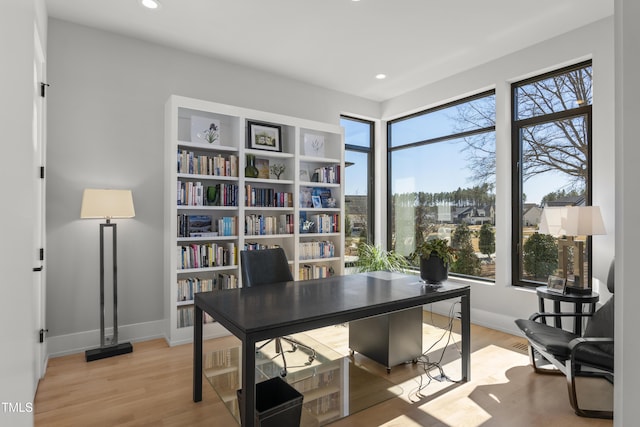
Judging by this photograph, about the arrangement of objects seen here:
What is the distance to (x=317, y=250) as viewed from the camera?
4816 mm

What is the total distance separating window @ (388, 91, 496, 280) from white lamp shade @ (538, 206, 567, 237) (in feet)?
3.03

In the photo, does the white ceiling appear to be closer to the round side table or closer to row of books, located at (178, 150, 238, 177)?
row of books, located at (178, 150, 238, 177)

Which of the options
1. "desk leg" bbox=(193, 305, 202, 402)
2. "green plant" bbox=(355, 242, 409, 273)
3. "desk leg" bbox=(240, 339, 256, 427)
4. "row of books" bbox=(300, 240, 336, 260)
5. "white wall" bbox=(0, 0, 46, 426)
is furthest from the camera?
"green plant" bbox=(355, 242, 409, 273)

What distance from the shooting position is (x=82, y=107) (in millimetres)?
3545

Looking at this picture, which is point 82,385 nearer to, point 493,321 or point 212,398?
point 212,398

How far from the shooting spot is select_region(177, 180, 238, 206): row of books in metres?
3.80

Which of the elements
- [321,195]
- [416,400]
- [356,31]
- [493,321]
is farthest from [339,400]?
[356,31]

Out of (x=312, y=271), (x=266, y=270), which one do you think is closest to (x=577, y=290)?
(x=266, y=270)

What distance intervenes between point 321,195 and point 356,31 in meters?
2.09

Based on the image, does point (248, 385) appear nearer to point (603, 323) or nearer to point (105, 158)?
point (603, 323)

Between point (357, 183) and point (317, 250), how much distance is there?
1569 millimetres

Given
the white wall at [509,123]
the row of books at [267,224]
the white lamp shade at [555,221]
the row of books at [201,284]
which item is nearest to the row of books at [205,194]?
the row of books at [267,224]

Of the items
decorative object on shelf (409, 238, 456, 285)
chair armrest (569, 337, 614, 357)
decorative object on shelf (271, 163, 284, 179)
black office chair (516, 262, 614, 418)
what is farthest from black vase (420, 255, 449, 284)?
decorative object on shelf (271, 163, 284, 179)
